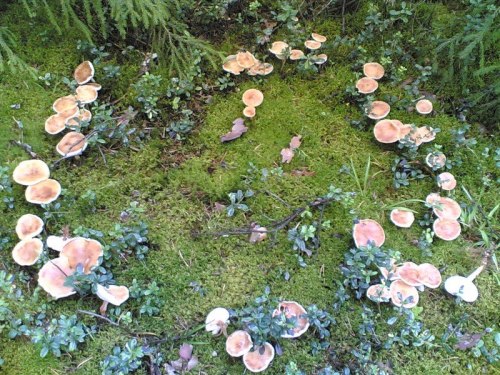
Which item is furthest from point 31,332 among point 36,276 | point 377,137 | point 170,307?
point 377,137

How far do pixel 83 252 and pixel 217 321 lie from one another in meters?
1.12

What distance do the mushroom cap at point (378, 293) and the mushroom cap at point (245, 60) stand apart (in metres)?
2.52

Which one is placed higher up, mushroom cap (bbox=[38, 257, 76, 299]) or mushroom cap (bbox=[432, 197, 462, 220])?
mushroom cap (bbox=[38, 257, 76, 299])

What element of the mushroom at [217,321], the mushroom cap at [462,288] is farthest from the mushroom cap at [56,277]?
the mushroom cap at [462,288]

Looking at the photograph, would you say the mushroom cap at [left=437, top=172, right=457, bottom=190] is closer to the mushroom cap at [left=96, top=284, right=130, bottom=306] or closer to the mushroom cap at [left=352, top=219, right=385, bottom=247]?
the mushroom cap at [left=352, top=219, right=385, bottom=247]

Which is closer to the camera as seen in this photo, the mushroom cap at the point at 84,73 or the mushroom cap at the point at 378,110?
the mushroom cap at the point at 378,110

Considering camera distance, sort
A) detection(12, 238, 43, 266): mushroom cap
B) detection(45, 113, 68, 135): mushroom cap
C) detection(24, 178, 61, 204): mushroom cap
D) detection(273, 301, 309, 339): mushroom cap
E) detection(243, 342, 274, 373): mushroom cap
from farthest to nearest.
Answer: detection(45, 113, 68, 135): mushroom cap → detection(24, 178, 61, 204): mushroom cap → detection(12, 238, 43, 266): mushroom cap → detection(273, 301, 309, 339): mushroom cap → detection(243, 342, 274, 373): mushroom cap

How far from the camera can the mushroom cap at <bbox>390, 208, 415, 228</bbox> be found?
3781 mm

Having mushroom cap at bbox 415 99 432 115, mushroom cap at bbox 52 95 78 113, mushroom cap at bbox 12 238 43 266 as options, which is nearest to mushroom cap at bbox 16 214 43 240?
mushroom cap at bbox 12 238 43 266

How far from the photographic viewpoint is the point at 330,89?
4.68 meters

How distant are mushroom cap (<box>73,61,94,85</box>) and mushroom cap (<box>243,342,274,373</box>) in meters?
3.05

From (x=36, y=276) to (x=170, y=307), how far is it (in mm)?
1054

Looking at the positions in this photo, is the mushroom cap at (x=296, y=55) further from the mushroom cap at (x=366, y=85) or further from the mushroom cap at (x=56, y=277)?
the mushroom cap at (x=56, y=277)

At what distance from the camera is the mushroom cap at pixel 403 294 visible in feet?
10.8
